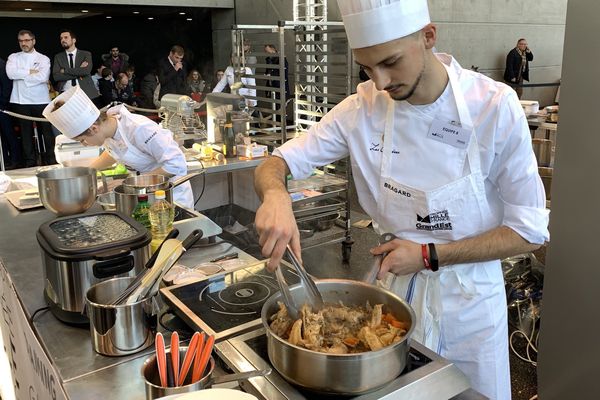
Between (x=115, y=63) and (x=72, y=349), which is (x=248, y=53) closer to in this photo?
(x=72, y=349)

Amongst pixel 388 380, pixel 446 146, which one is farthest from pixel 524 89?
pixel 388 380

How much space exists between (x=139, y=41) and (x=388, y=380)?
41.9 feet

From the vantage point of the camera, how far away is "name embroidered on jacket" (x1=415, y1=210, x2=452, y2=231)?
57.6 inches

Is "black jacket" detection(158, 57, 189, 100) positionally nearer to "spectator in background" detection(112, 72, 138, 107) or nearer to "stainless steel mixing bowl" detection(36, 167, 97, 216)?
"spectator in background" detection(112, 72, 138, 107)

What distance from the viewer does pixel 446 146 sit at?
4.73 ft

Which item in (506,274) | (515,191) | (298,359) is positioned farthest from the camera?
(506,274)

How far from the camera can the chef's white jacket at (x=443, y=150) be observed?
1.37 metres

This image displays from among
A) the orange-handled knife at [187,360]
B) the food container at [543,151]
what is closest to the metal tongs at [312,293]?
the orange-handled knife at [187,360]

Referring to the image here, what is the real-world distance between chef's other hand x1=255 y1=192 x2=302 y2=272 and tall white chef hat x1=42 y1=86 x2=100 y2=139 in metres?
1.74

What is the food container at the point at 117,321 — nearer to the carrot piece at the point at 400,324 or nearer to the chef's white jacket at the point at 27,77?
the carrot piece at the point at 400,324

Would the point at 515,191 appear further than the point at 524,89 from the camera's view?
No

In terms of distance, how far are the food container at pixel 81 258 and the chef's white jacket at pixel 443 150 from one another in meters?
0.54

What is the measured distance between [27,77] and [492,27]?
7781mm

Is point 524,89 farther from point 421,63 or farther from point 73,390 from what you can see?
point 73,390
